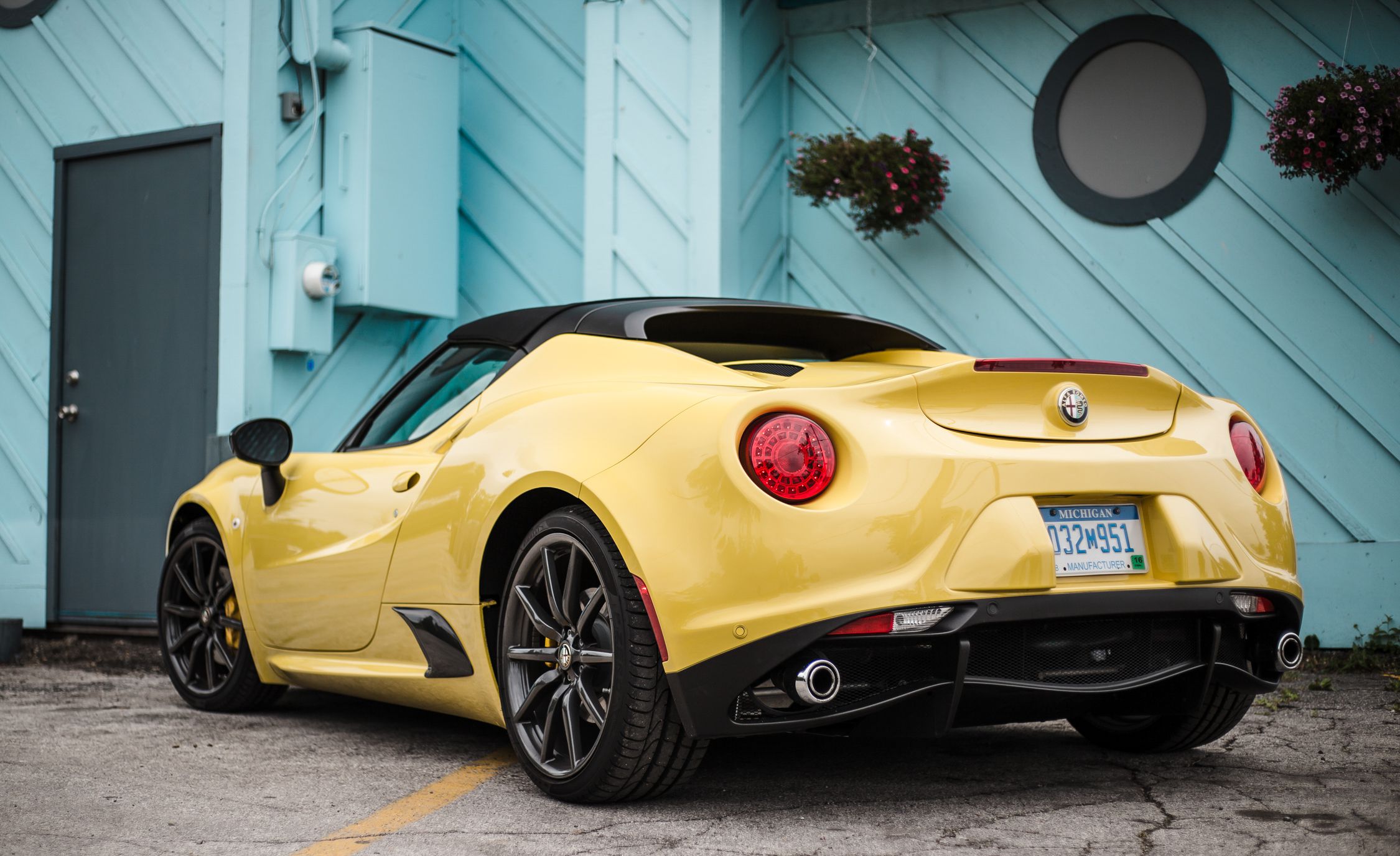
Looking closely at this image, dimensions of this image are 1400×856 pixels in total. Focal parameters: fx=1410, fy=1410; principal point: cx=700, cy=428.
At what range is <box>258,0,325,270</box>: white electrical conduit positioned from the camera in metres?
7.54

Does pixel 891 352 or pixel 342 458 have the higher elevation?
pixel 891 352

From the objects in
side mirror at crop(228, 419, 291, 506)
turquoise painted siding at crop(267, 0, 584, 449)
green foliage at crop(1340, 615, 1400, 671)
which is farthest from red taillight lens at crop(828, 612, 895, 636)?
turquoise painted siding at crop(267, 0, 584, 449)

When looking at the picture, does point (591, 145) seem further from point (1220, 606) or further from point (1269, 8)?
point (1220, 606)

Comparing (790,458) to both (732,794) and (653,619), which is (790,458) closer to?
(653,619)

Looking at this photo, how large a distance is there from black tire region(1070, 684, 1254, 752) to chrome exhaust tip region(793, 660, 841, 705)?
1.29 metres

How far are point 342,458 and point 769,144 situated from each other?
13.0 ft

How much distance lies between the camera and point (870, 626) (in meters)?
3.02

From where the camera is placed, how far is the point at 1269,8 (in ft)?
22.2

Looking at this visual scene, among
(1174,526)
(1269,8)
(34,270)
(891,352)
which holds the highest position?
(1269,8)

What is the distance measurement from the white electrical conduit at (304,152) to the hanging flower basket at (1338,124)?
4886 mm

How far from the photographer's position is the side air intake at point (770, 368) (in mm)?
3533

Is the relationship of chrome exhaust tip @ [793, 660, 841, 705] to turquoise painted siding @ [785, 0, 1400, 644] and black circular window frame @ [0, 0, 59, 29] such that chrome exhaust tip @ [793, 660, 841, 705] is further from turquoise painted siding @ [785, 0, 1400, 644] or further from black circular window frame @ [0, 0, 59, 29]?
black circular window frame @ [0, 0, 59, 29]

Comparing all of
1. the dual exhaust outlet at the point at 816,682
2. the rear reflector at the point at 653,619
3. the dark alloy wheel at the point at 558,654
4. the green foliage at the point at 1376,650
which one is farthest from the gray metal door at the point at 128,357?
the green foliage at the point at 1376,650

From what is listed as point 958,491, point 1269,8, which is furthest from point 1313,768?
point 1269,8
